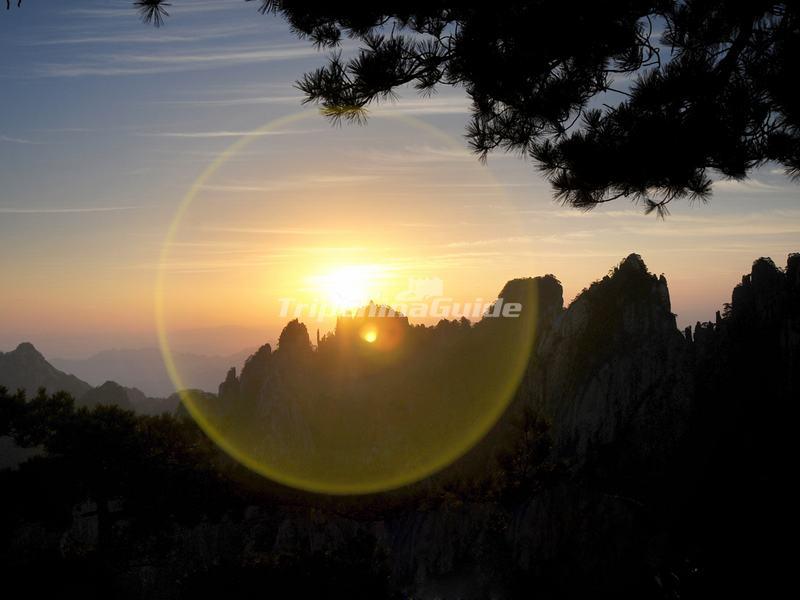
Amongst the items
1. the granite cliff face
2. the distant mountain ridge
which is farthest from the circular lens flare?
the distant mountain ridge

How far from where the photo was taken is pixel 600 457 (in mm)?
75250

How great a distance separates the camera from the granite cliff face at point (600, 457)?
17141 millimetres

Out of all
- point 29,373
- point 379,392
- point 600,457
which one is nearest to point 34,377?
point 29,373

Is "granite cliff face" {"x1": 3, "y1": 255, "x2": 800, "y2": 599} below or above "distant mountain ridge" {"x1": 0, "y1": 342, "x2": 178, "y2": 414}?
below

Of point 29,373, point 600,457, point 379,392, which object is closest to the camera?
point 600,457

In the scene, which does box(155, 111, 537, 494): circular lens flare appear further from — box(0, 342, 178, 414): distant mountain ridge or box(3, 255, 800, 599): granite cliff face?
box(0, 342, 178, 414): distant mountain ridge

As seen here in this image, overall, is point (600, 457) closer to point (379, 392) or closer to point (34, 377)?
point (379, 392)

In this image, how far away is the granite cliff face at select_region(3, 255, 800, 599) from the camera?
17.1 meters

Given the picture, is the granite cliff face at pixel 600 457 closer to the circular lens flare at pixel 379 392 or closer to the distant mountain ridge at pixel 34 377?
the circular lens flare at pixel 379 392

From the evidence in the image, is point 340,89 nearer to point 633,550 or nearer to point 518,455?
point 518,455

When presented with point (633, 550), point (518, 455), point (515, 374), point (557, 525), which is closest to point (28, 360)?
point (515, 374)

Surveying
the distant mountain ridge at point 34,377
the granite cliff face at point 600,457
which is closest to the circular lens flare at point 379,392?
the granite cliff face at point 600,457

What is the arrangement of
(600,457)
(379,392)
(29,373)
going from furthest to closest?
(29,373) < (379,392) < (600,457)

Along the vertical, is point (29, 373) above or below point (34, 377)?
above
